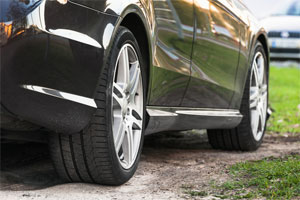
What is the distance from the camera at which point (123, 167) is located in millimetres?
3047

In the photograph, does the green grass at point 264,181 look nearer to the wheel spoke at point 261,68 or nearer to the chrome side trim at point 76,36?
the chrome side trim at point 76,36

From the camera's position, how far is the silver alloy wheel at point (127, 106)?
9.74 feet

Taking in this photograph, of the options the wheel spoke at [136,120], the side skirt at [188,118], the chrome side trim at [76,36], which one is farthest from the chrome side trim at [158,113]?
the chrome side trim at [76,36]

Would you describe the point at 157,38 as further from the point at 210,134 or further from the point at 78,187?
the point at 210,134

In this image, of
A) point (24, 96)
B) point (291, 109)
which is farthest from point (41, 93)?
point (291, 109)

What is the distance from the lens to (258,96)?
508 centimetres

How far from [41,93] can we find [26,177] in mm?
1268

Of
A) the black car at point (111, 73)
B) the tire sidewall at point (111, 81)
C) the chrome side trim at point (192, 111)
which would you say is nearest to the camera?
the black car at point (111, 73)

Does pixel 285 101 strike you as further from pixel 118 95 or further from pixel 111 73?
pixel 111 73

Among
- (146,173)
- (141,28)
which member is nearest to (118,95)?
(141,28)

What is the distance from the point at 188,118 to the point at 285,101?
628 cm

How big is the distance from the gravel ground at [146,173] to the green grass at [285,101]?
151 centimetres

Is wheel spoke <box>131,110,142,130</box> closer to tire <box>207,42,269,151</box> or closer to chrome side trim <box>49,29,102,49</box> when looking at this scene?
chrome side trim <box>49,29,102,49</box>

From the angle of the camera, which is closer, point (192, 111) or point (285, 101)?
point (192, 111)
